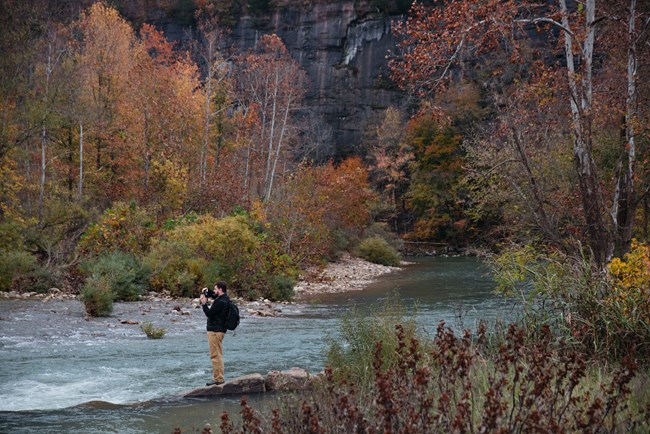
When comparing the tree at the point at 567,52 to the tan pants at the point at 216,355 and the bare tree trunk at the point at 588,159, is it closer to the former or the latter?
the bare tree trunk at the point at 588,159

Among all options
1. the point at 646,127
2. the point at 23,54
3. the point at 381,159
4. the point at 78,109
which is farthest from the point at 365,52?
the point at 646,127

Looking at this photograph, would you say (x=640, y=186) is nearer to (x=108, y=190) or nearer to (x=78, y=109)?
(x=78, y=109)

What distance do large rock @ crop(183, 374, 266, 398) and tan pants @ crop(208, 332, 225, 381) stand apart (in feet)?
0.57

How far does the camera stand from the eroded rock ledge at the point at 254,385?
31.8ft

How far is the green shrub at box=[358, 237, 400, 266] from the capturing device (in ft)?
138

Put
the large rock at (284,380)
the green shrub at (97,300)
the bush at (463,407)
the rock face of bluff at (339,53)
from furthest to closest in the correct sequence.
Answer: the rock face of bluff at (339,53) → the green shrub at (97,300) → the large rock at (284,380) → the bush at (463,407)

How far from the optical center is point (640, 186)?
61.5 feet

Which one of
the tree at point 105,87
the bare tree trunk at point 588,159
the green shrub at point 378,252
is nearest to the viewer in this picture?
the bare tree trunk at point 588,159

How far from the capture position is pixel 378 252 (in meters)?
42.2

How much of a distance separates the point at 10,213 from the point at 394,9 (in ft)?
190

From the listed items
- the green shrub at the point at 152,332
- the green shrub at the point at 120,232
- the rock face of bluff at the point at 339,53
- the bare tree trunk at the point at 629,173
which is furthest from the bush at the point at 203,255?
the rock face of bluff at the point at 339,53

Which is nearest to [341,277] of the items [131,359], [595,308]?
[131,359]

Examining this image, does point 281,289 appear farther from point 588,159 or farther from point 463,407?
point 463,407

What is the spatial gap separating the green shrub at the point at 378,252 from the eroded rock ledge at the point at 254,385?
1264 inches
